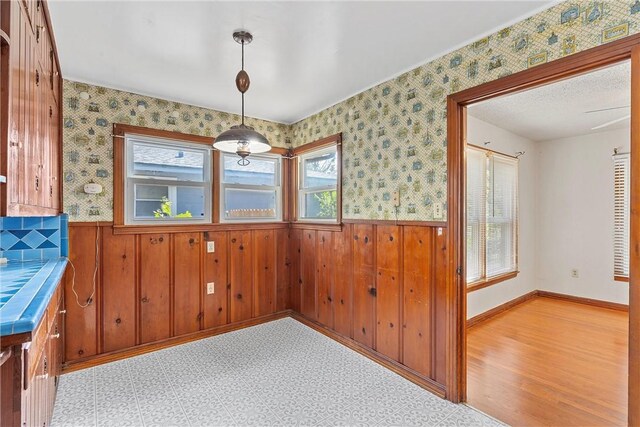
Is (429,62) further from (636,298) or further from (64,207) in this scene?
(64,207)

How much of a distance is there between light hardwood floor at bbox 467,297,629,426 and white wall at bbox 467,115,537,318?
0.27m

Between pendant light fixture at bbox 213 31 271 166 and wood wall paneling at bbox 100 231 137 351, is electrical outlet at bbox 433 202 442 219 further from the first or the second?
wood wall paneling at bbox 100 231 137 351

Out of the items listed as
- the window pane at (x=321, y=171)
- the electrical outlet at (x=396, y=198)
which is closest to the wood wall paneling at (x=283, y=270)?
the window pane at (x=321, y=171)

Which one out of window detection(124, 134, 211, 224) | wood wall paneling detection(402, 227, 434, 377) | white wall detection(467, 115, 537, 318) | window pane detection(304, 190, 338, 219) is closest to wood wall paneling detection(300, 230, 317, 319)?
window pane detection(304, 190, 338, 219)

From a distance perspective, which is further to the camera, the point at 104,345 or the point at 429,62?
the point at 104,345

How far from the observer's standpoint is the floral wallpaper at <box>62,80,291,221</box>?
2740 mm

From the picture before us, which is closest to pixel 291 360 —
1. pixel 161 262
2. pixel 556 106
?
pixel 161 262

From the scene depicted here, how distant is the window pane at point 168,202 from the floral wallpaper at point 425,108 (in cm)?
156

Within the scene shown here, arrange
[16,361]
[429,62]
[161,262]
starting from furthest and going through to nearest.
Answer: [161,262] < [429,62] < [16,361]

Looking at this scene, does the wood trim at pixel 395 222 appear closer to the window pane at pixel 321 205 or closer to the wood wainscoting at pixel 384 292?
the wood wainscoting at pixel 384 292

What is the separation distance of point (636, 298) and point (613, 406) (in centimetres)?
125

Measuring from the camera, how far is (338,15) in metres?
1.89

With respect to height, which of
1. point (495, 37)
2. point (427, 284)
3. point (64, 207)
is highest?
point (495, 37)

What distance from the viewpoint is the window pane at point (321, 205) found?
141 inches
